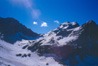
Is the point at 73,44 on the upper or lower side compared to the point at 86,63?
upper

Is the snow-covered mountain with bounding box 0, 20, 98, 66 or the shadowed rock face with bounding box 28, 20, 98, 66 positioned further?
the shadowed rock face with bounding box 28, 20, 98, 66

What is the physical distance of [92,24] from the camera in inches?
7589

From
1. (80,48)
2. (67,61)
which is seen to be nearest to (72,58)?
(67,61)

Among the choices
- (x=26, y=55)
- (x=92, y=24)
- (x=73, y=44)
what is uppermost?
(x=92, y=24)

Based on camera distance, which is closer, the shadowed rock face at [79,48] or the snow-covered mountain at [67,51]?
the snow-covered mountain at [67,51]

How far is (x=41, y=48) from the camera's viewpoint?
179875mm

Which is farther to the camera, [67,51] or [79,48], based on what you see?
[79,48]

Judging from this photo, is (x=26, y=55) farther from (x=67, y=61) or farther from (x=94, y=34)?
(x=94, y=34)

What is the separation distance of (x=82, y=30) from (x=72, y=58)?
43898 mm

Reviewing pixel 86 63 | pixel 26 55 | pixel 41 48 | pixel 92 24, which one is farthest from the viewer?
pixel 92 24

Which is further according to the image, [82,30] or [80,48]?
[82,30]

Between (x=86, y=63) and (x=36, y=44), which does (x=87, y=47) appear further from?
(x=36, y=44)

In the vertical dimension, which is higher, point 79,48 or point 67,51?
point 79,48

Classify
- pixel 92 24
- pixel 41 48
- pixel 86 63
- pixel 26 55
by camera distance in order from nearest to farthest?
pixel 86 63
pixel 26 55
pixel 41 48
pixel 92 24
